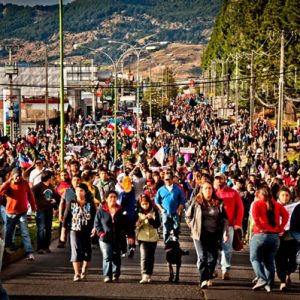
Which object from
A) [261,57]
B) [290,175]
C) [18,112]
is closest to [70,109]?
[261,57]

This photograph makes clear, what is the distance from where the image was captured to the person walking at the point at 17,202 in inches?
681

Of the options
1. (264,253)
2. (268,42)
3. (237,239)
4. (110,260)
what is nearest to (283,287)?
(264,253)

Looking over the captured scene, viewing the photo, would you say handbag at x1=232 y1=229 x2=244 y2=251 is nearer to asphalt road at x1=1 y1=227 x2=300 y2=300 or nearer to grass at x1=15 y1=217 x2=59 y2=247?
asphalt road at x1=1 y1=227 x2=300 y2=300

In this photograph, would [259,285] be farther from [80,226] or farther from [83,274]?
[80,226]

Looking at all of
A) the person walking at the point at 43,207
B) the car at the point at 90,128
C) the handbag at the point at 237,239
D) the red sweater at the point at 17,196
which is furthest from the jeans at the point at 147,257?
the car at the point at 90,128

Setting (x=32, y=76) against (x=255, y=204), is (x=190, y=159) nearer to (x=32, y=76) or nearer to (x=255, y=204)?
(x=255, y=204)

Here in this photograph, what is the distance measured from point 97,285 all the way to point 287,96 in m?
63.5

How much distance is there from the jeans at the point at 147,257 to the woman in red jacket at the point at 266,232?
1.56 metres

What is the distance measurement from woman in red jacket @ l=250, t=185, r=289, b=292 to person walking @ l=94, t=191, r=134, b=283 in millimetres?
2007

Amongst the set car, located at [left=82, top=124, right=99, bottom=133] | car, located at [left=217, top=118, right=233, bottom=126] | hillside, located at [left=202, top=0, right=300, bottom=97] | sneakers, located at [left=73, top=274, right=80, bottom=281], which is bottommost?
car, located at [left=217, top=118, right=233, bottom=126]

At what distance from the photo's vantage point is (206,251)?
1447 centimetres

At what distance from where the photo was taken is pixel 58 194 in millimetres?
19094

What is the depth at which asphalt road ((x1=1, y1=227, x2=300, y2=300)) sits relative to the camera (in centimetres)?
1383

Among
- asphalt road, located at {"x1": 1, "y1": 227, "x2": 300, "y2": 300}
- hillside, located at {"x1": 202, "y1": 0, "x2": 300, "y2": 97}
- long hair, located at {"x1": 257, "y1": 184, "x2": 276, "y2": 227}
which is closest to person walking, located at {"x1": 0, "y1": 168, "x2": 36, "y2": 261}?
asphalt road, located at {"x1": 1, "y1": 227, "x2": 300, "y2": 300}
